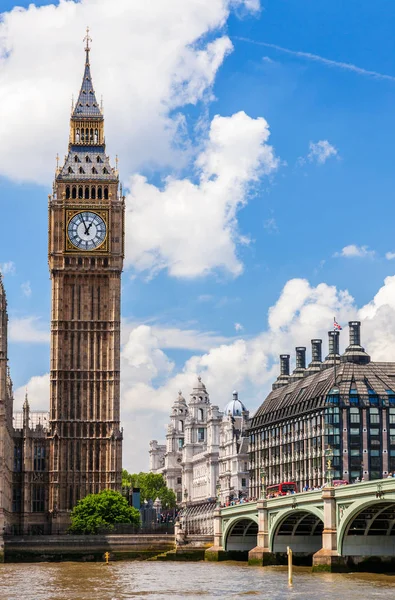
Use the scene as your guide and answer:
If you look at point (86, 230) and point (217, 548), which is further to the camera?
point (86, 230)

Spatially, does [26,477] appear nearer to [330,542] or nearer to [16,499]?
[16,499]

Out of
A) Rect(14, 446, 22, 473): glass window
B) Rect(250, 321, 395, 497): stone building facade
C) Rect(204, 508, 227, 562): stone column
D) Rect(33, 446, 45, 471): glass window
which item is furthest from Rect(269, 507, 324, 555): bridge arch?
Rect(14, 446, 22, 473): glass window

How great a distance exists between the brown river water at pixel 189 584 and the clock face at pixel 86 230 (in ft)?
194

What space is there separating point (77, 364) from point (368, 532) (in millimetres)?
70046

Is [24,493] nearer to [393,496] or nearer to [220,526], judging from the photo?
[220,526]

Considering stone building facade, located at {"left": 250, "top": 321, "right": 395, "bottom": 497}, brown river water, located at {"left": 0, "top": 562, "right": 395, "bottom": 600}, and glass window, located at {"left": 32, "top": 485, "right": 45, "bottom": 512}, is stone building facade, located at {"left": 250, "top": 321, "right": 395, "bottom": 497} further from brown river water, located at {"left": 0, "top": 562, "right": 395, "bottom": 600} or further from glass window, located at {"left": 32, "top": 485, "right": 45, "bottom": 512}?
brown river water, located at {"left": 0, "top": 562, "right": 395, "bottom": 600}

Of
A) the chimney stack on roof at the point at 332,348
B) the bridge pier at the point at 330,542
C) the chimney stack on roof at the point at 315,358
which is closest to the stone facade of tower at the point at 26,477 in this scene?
the chimney stack on roof at the point at 332,348

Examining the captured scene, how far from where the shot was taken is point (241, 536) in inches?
5000

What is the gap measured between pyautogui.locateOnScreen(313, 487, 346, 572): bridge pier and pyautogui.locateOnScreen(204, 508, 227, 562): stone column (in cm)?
3225

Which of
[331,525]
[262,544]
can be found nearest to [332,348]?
[262,544]

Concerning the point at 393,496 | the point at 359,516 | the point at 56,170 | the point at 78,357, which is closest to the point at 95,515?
the point at 78,357

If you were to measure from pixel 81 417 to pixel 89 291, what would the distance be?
51.7ft

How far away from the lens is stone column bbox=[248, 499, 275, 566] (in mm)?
106625

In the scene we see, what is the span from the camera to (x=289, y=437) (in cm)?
17300
